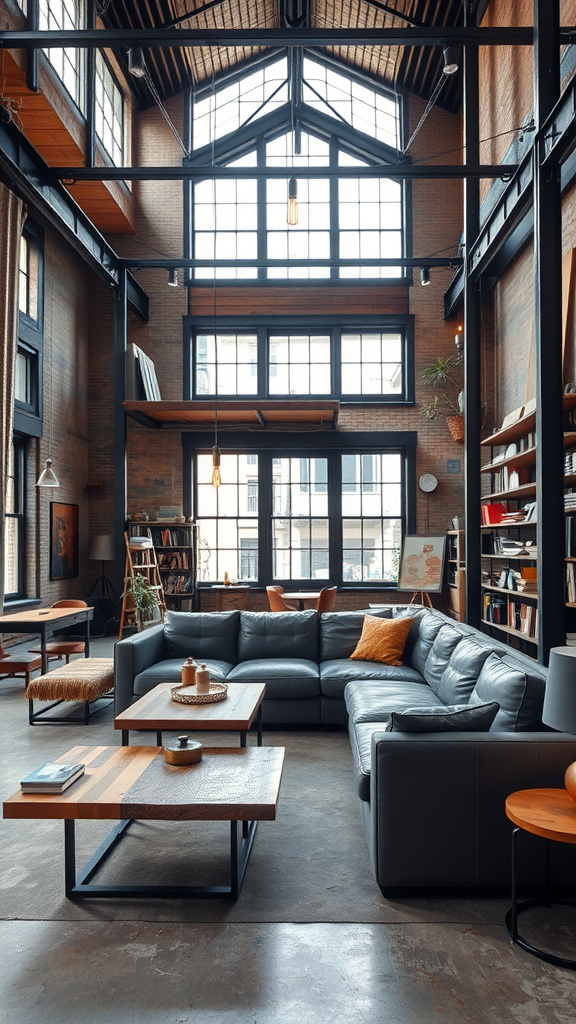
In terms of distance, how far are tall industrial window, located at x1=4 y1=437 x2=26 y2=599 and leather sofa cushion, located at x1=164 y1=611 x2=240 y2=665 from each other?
3.54m

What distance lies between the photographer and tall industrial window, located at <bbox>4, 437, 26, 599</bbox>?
28.1 feet

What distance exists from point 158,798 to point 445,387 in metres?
9.02

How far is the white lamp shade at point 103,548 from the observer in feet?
32.0

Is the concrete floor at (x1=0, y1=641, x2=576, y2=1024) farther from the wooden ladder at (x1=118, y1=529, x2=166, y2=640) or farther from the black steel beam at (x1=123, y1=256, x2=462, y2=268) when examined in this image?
the black steel beam at (x1=123, y1=256, x2=462, y2=268)

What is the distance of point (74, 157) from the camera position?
27.9 feet

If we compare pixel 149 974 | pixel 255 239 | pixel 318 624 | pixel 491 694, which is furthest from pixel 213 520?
pixel 149 974

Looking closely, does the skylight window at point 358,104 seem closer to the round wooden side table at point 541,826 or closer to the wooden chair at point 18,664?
the wooden chair at point 18,664

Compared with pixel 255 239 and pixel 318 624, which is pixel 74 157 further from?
pixel 318 624

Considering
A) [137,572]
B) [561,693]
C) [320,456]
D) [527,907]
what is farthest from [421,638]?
[320,456]

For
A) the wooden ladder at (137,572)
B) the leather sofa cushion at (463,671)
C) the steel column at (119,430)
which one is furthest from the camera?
the steel column at (119,430)

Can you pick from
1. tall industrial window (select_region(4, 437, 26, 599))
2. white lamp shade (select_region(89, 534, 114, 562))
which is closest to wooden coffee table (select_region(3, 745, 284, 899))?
tall industrial window (select_region(4, 437, 26, 599))

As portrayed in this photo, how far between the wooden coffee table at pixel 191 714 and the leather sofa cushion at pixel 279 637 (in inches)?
60.7

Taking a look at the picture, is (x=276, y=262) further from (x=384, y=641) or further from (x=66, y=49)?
(x=384, y=641)

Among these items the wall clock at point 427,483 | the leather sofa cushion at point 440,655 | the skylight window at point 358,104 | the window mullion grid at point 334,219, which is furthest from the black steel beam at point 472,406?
the skylight window at point 358,104
